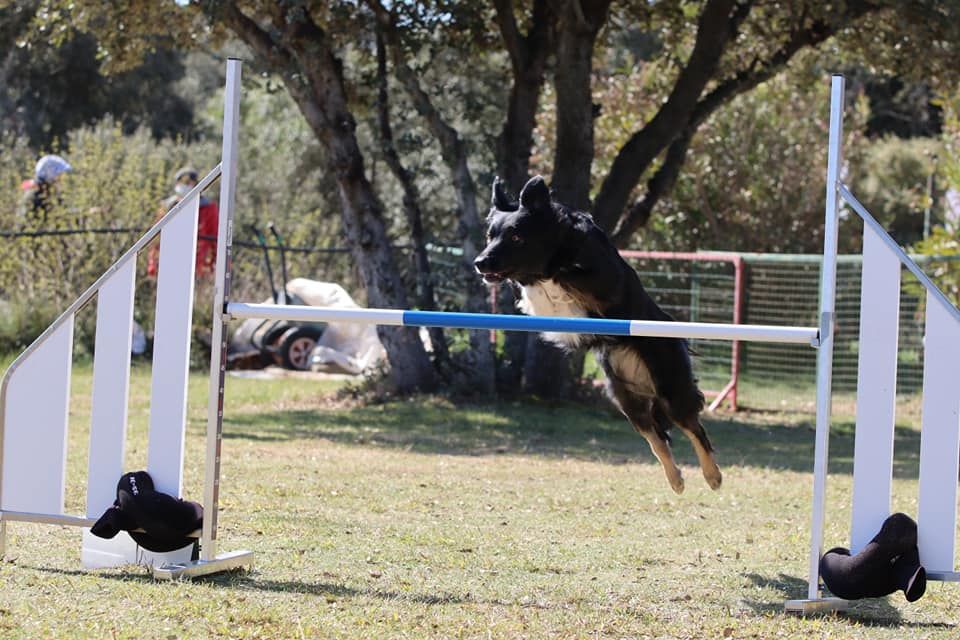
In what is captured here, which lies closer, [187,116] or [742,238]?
[742,238]

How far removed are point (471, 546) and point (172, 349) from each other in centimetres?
189

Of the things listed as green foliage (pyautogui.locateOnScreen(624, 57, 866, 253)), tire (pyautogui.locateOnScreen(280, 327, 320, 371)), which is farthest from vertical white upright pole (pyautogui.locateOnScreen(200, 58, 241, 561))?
green foliage (pyautogui.locateOnScreen(624, 57, 866, 253))

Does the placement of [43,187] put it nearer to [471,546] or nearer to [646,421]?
[646,421]

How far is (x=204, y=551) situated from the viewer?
5.21 m

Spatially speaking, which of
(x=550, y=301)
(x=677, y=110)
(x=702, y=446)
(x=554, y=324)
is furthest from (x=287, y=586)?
(x=677, y=110)

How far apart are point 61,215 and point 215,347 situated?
12.1 metres

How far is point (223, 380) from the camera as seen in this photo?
207 inches

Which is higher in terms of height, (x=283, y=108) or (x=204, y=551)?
(x=283, y=108)

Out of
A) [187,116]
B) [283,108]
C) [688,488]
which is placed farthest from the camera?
[187,116]

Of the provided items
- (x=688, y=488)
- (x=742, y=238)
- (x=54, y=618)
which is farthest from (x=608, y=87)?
(x=54, y=618)

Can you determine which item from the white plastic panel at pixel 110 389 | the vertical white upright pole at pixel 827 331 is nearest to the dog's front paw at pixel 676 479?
the vertical white upright pole at pixel 827 331

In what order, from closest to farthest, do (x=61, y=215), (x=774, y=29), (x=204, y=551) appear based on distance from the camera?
(x=204, y=551)
(x=774, y=29)
(x=61, y=215)

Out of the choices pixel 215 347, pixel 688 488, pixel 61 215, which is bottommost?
pixel 688 488

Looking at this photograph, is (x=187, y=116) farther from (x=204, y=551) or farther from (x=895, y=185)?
(x=204, y=551)
